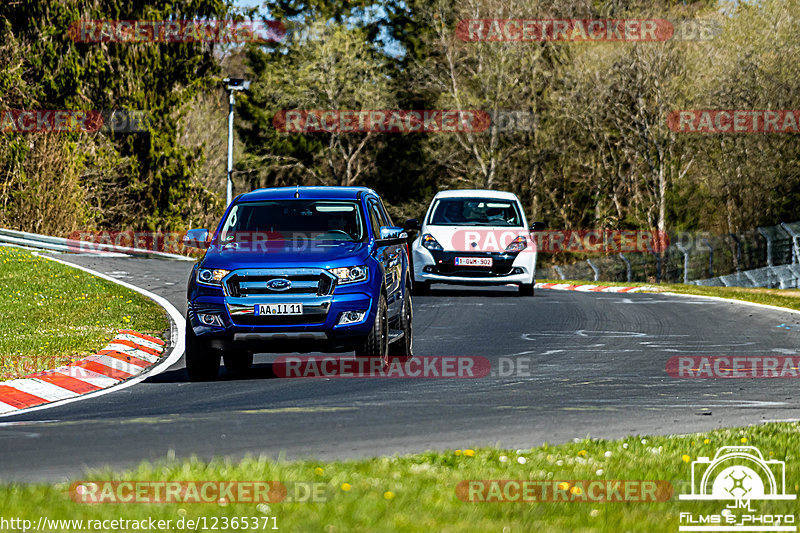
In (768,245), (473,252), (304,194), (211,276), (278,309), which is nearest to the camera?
(278,309)

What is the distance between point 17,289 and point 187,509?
16.2 meters

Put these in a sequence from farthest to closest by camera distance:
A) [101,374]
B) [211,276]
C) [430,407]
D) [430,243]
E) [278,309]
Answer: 1. [430,243]
2. [101,374]
3. [211,276]
4. [278,309]
5. [430,407]

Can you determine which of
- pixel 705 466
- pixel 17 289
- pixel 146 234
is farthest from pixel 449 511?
pixel 146 234

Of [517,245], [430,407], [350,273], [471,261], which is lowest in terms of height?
[430,407]

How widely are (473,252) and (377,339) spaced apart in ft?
34.9

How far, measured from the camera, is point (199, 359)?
12.1 metres

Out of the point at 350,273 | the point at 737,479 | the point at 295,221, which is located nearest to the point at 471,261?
the point at 295,221

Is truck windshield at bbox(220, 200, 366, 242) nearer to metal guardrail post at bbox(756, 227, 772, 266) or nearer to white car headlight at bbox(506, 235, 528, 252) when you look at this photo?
white car headlight at bbox(506, 235, 528, 252)

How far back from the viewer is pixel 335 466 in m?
7.38

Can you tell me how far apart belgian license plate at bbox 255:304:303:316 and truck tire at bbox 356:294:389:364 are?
0.75 m

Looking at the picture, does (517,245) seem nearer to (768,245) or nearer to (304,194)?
(304,194)

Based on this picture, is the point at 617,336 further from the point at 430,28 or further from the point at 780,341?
the point at 430,28

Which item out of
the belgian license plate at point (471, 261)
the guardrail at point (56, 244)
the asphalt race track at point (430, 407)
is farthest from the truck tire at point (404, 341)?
the guardrail at point (56, 244)

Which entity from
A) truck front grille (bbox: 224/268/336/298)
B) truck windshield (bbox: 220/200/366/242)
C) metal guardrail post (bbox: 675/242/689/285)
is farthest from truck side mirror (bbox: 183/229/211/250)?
metal guardrail post (bbox: 675/242/689/285)
